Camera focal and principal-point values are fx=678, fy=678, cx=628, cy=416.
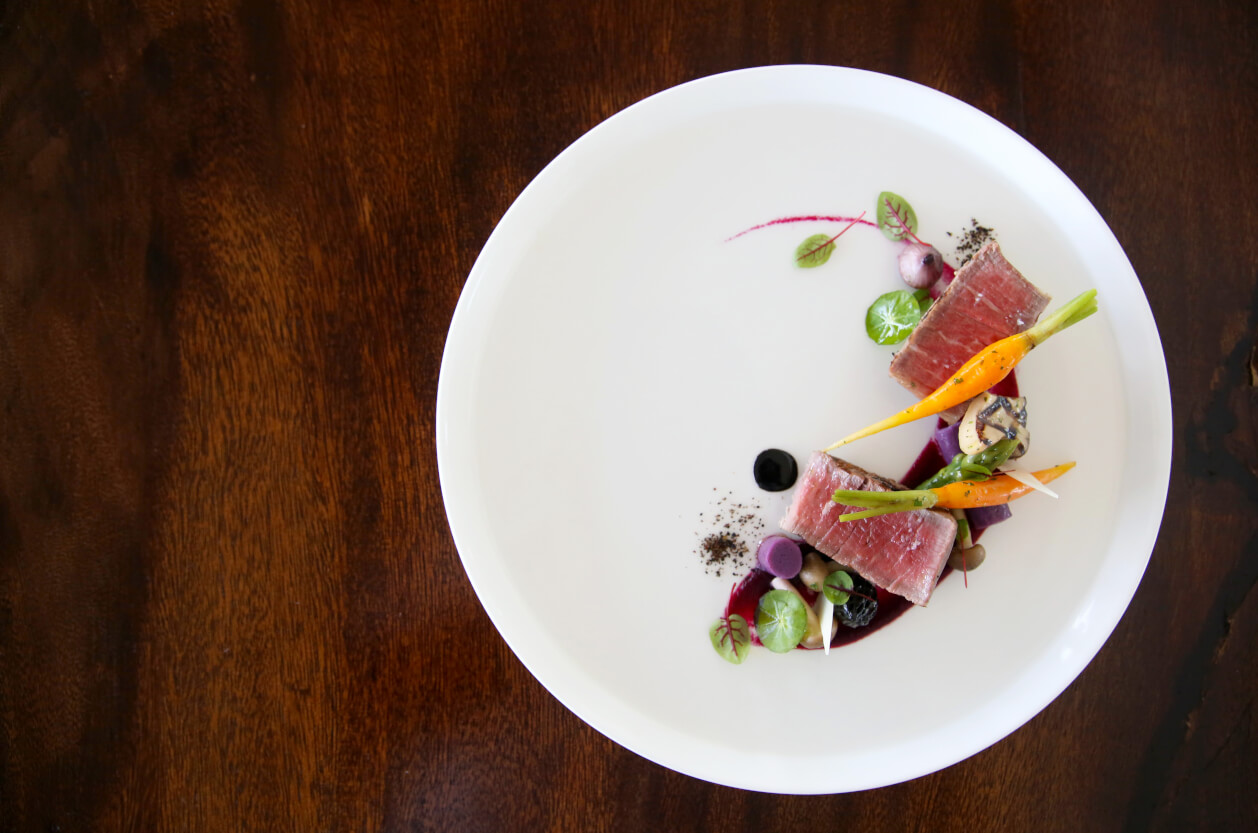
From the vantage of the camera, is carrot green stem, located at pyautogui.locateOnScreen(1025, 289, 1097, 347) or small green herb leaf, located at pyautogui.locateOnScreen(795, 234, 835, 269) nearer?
carrot green stem, located at pyautogui.locateOnScreen(1025, 289, 1097, 347)

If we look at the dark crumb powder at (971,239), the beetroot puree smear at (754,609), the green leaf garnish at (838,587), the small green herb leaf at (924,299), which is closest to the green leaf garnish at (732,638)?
the beetroot puree smear at (754,609)

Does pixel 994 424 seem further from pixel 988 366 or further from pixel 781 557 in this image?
pixel 781 557

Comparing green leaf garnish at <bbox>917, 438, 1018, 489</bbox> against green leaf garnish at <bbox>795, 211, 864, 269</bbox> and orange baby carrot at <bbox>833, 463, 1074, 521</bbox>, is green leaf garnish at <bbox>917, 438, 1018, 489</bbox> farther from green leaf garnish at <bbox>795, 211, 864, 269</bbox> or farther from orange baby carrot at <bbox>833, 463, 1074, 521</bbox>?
green leaf garnish at <bbox>795, 211, 864, 269</bbox>

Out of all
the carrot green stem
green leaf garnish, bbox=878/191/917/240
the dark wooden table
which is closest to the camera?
the carrot green stem

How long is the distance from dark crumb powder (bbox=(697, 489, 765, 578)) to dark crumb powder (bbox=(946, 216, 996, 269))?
0.56 metres

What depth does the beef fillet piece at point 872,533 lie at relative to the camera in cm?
113

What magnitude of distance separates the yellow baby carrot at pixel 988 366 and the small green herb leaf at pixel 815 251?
294 millimetres

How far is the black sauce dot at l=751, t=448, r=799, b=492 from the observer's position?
1173 millimetres

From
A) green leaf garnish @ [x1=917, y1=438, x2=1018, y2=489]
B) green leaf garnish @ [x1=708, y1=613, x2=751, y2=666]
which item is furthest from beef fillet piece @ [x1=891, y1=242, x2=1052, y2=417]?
green leaf garnish @ [x1=708, y1=613, x2=751, y2=666]

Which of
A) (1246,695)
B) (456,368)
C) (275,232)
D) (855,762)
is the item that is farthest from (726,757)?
(275,232)

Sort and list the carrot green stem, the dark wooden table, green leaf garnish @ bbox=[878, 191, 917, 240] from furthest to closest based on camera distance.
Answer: the dark wooden table, green leaf garnish @ bbox=[878, 191, 917, 240], the carrot green stem

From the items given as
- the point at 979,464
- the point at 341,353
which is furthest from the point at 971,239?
the point at 341,353

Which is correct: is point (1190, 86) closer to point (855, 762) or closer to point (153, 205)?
point (855, 762)

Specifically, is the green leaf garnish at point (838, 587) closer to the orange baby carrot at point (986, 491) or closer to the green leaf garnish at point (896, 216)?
the orange baby carrot at point (986, 491)
